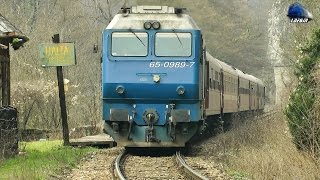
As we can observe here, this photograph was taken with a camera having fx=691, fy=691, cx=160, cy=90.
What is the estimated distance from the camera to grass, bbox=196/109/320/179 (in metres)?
11.1

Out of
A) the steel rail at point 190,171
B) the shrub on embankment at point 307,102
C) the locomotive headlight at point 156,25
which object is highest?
the locomotive headlight at point 156,25

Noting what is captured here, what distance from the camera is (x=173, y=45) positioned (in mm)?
16859

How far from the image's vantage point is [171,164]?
15.3 meters

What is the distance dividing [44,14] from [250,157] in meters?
34.6

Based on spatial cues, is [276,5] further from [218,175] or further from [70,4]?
[70,4]

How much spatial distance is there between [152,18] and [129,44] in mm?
882

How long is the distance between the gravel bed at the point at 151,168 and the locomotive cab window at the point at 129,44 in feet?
8.42

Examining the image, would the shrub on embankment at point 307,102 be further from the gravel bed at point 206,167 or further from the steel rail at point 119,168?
the steel rail at point 119,168

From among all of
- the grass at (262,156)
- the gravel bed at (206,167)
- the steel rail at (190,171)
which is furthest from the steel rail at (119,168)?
the grass at (262,156)

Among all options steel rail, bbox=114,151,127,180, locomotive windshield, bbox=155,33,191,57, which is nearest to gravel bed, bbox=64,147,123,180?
steel rail, bbox=114,151,127,180

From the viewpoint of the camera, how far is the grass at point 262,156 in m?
11.1

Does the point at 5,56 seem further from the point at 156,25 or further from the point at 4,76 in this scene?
the point at 156,25

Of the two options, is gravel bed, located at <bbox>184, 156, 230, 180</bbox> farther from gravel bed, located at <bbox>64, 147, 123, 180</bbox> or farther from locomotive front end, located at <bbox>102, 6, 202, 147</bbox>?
gravel bed, located at <bbox>64, 147, 123, 180</bbox>

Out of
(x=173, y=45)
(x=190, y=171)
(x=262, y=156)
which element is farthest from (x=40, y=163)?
(x=262, y=156)
